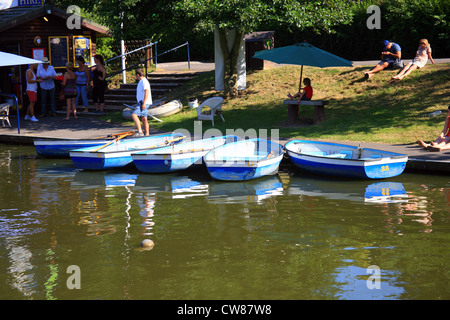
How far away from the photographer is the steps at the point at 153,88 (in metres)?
24.7

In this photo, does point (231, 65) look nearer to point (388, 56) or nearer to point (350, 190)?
point (388, 56)

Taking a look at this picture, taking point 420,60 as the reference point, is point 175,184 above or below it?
below

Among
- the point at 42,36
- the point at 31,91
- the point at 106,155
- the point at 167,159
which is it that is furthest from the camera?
the point at 42,36

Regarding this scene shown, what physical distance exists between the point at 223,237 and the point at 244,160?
13.3 feet

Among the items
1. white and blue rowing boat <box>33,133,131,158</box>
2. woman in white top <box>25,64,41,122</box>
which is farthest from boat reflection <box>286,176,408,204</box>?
woman in white top <box>25,64,41,122</box>

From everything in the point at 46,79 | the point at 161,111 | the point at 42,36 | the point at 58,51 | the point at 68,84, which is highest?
the point at 42,36

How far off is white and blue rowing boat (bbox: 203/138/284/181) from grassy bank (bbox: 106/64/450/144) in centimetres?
240

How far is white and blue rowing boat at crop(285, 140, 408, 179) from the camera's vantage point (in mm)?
14141

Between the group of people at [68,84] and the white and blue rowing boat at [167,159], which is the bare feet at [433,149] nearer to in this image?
the white and blue rowing boat at [167,159]

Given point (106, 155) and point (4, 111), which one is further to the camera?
point (4, 111)

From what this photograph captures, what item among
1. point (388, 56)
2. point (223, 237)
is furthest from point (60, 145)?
point (388, 56)

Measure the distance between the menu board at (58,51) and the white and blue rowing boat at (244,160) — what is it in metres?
11.7

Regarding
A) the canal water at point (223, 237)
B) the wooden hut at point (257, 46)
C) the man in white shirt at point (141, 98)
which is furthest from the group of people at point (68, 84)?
the canal water at point (223, 237)

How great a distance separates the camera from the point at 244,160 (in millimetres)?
14438
